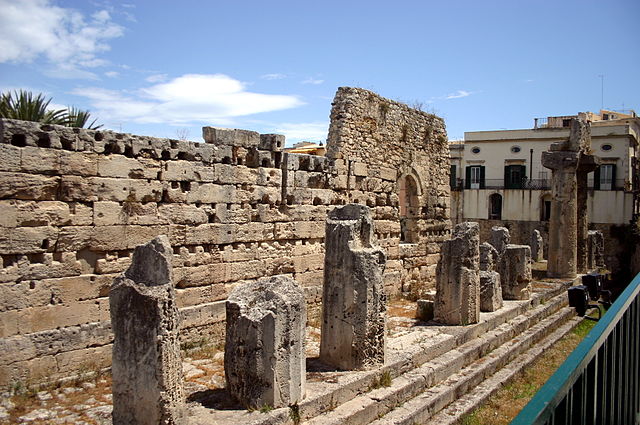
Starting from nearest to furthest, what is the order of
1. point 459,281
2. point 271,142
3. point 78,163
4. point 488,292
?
point 78,163 → point 459,281 → point 271,142 → point 488,292

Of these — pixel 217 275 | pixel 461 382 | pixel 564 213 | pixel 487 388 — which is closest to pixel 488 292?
pixel 487 388

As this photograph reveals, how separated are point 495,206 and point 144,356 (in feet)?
115

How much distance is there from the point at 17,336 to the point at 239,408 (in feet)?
9.92

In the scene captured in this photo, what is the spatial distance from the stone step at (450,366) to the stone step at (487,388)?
146 millimetres

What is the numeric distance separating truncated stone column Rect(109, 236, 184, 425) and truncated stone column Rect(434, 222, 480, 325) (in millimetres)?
5895

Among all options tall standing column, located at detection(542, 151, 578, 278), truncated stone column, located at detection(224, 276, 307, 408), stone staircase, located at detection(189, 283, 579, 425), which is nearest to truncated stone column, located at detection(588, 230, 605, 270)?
tall standing column, located at detection(542, 151, 578, 278)

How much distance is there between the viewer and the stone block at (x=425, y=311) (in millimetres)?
10156

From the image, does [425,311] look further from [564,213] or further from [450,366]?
[564,213]

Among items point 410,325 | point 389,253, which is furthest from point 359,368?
point 389,253

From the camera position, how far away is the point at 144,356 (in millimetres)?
4879

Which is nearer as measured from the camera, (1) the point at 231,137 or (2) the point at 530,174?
(1) the point at 231,137

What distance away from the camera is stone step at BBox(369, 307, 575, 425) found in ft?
21.6

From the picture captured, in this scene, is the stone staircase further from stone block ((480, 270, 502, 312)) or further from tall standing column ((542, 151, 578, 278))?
tall standing column ((542, 151, 578, 278))

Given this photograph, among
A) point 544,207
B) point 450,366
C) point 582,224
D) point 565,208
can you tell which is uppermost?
point 544,207
